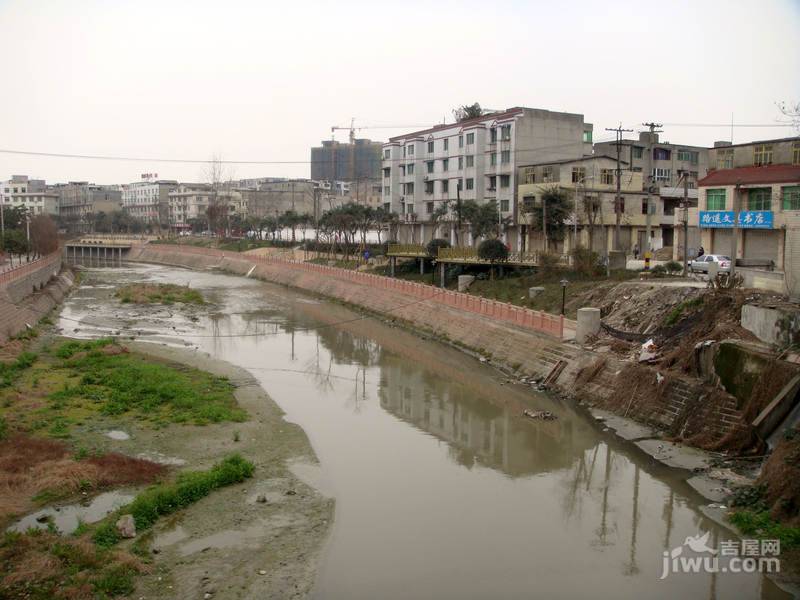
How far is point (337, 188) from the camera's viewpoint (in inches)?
6265

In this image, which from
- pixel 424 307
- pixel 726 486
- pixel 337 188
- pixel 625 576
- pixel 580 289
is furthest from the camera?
pixel 337 188

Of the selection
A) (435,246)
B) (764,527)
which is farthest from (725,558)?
(435,246)

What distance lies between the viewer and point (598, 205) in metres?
52.6

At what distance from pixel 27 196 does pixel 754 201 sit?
A: 156m

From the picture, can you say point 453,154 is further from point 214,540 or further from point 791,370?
point 214,540

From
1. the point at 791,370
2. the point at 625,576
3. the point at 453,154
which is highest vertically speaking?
the point at 453,154

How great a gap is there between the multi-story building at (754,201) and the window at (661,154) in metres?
22.5

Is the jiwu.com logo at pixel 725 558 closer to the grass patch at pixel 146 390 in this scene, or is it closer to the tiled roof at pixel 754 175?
the grass patch at pixel 146 390

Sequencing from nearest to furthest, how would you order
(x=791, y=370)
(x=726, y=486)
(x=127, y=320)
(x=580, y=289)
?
(x=726, y=486) < (x=791, y=370) < (x=580, y=289) < (x=127, y=320)

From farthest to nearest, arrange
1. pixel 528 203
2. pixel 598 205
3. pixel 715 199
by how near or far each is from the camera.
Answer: pixel 528 203 < pixel 598 205 < pixel 715 199

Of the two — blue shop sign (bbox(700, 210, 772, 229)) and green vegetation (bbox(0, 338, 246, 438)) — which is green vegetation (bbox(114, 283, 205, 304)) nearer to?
green vegetation (bbox(0, 338, 246, 438))

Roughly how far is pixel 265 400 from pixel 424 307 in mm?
19679

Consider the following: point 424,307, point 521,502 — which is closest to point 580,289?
point 424,307

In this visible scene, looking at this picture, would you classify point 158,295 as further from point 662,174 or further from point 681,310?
point 662,174
